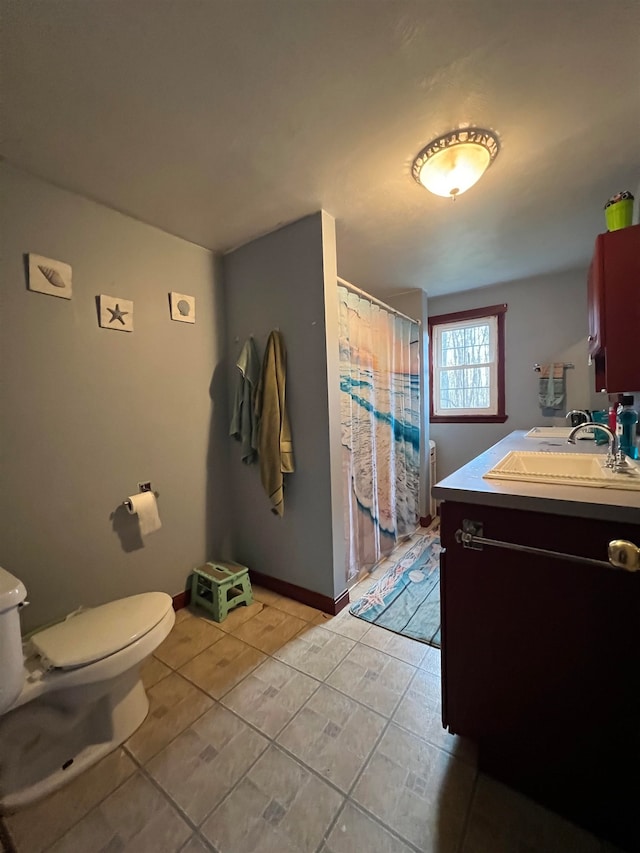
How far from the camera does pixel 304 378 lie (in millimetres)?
1865

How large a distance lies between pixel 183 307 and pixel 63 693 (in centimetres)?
187

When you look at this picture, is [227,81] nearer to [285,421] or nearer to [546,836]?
[285,421]

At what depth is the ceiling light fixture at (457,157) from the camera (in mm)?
1285

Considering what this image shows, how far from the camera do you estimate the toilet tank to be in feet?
2.96

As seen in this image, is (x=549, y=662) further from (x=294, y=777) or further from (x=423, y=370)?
(x=423, y=370)

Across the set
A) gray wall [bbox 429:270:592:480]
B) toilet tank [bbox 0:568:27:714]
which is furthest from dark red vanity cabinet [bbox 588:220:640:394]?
toilet tank [bbox 0:568:27:714]

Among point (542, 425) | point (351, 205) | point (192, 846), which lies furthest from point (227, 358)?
point (542, 425)

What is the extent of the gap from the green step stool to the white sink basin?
5.13 ft

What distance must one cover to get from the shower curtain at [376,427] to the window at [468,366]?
688mm

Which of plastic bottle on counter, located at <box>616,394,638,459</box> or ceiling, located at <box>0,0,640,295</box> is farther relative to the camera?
plastic bottle on counter, located at <box>616,394,638,459</box>

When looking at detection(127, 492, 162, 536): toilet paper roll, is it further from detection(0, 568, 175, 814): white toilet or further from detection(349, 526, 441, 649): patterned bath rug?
detection(349, 526, 441, 649): patterned bath rug

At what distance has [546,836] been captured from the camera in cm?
86

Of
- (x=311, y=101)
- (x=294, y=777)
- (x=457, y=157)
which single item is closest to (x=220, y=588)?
(x=294, y=777)

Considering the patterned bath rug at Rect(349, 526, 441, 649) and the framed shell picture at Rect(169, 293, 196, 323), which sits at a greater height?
the framed shell picture at Rect(169, 293, 196, 323)
